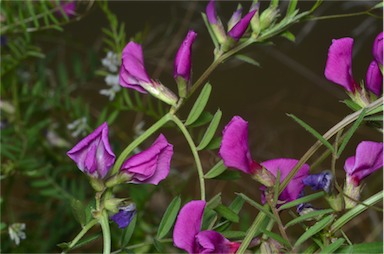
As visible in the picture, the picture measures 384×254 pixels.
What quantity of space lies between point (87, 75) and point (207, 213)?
31 centimetres

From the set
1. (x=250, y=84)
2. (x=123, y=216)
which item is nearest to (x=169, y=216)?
(x=123, y=216)

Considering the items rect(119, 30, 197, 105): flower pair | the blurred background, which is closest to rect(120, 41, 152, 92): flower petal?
rect(119, 30, 197, 105): flower pair

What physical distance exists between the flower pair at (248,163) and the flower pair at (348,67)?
0.03 meters

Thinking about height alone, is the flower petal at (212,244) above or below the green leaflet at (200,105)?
below

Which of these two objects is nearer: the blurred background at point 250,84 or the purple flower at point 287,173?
the purple flower at point 287,173

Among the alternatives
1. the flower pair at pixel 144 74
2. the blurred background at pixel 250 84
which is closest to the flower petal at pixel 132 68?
the flower pair at pixel 144 74

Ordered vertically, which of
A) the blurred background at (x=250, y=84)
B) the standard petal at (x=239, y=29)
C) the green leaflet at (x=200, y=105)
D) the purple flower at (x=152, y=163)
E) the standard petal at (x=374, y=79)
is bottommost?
the blurred background at (x=250, y=84)

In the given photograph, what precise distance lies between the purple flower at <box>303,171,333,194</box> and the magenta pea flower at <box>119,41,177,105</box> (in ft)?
0.22

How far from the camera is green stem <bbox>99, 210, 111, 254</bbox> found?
0.76ft

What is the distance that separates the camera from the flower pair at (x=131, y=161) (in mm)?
250

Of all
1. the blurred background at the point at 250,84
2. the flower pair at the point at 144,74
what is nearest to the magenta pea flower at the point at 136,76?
the flower pair at the point at 144,74

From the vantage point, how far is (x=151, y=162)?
25 cm

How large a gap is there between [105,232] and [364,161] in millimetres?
90

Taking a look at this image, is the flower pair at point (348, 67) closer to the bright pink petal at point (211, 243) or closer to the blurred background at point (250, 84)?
the bright pink petal at point (211, 243)
